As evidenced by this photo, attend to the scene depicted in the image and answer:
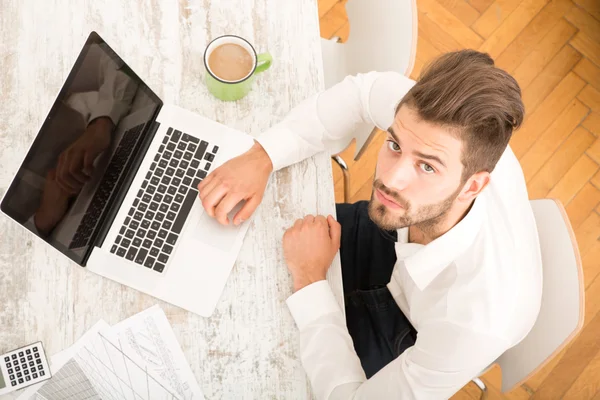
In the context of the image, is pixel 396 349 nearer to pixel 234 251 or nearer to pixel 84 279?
pixel 234 251

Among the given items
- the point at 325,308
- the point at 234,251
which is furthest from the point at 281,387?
the point at 234,251

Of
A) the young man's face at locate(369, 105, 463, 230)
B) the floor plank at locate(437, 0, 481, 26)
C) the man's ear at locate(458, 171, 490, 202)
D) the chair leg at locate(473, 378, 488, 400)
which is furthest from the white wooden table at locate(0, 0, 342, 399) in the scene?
the floor plank at locate(437, 0, 481, 26)

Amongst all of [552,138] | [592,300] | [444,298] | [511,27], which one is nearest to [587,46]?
[511,27]

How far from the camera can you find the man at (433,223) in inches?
38.4

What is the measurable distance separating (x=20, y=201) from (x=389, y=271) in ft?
2.84

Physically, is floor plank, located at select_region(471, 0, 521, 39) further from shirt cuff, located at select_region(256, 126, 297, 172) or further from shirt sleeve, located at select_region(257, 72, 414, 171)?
shirt cuff, located at select_region(256, 126, 297, 172)

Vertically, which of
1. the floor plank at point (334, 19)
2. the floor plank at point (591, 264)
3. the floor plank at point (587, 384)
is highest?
the floor plank at point (334, 19)

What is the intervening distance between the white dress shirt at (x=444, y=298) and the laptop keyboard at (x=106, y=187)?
0.28 metres

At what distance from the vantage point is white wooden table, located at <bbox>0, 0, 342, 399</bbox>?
105 cm

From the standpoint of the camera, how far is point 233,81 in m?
1.09

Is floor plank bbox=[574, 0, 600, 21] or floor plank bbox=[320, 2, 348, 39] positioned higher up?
floor plank bbox=[574, 0, 600, 21]

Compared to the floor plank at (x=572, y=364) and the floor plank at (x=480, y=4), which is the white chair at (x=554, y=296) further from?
the floor plank at (x=480, y=4)

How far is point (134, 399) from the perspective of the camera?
1.03m

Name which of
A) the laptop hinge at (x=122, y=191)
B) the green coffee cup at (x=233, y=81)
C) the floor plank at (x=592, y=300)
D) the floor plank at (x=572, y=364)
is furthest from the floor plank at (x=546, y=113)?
the laptop hinge at (x=122, y=191)
